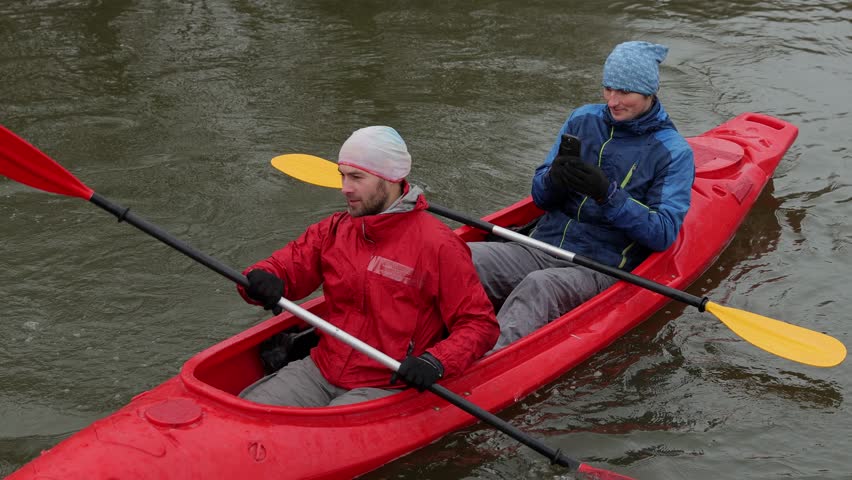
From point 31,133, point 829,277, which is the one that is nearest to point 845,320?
point 829,277

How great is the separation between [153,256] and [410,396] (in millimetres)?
2661

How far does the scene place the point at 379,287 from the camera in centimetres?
417

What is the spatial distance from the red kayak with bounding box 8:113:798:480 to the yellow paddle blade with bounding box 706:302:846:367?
1.61 feet

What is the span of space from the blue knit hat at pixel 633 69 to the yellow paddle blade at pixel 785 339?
1.23m

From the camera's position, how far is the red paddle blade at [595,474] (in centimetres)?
434

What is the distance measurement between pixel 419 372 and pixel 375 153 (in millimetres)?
930

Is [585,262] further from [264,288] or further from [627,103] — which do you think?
[264,288]

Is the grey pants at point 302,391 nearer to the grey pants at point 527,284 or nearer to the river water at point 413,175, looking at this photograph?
the river water at point 413,175

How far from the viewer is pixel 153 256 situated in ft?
20.6

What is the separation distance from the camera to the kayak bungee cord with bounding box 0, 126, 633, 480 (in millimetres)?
3998

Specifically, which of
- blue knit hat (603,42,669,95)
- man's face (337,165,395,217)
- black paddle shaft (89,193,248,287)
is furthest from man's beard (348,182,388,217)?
blue knit hat (603,42,669,95)

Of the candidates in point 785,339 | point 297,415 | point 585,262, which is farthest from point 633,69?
point 297,415

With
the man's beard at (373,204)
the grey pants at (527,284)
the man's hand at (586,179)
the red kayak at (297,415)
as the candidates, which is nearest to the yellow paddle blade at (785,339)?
the red kayak at (297,415)

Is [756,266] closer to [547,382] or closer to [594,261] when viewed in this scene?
[594,261]
